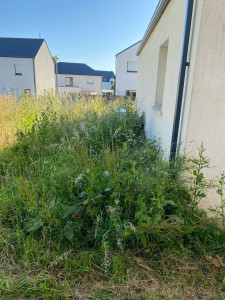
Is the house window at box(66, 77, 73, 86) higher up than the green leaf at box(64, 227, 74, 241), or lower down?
higher up

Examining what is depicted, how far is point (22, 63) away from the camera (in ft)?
73.4

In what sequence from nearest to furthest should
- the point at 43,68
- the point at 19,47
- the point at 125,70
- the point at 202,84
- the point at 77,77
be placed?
the point at 202,84
the point at 125,70
the point at 19,47
the point at 43,68
the point at 77,77

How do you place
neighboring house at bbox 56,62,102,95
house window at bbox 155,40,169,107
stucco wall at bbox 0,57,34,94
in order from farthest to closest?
neighboring house at bbox 56,62,102,95 < stucco wall at bbox 0,57,34,94 < house window at bbox 155,40,169,107

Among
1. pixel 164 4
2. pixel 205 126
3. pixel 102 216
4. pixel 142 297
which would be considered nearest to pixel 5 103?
pixel 164 4

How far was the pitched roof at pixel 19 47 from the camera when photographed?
22578mm

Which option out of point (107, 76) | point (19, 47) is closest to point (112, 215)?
point (19, 47)

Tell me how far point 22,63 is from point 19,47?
9.77ft

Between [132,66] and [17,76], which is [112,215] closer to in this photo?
[132,66]

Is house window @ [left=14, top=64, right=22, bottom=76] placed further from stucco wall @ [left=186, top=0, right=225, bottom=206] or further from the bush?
stucco wall @ [left=186, top=0, right=225, bottom=206]

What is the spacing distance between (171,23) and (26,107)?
4181 millimetres

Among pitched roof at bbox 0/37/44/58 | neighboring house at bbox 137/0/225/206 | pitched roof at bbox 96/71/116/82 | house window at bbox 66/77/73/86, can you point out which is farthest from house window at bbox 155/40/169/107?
pitched roof at bbox 96/71/116/82

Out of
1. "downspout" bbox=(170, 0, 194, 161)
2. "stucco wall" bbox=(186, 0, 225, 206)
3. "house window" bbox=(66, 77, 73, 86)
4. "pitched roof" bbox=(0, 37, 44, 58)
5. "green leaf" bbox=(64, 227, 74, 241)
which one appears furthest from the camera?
"house window" bbox=(66, 77, 73, 86)

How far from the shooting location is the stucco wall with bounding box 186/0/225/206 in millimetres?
1859

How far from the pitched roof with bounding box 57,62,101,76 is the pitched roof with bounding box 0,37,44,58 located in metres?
10.8
